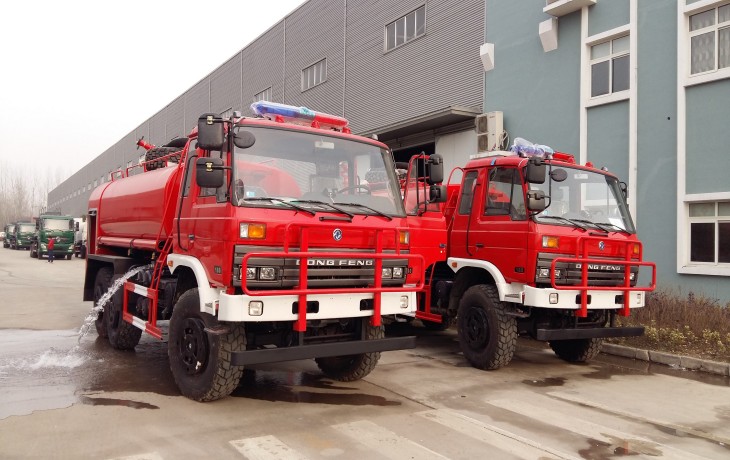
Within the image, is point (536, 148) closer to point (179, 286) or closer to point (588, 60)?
point (179, 286)

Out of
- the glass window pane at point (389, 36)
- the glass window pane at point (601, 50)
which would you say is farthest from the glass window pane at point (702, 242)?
the glass window pane at point (389, 36)

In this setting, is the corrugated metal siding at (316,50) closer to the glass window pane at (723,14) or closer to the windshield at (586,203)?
the glass window pane at (723,14)

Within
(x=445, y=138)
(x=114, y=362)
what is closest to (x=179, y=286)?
(x=114, y=362)

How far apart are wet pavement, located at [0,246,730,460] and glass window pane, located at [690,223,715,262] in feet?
13.8

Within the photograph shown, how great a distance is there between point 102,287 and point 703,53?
38.0 ft

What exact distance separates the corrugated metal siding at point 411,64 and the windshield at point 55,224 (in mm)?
20780

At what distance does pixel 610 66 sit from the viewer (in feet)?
42.1

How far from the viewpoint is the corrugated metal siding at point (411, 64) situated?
54.0 ft

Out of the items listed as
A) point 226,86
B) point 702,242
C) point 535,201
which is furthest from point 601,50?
point 226,86

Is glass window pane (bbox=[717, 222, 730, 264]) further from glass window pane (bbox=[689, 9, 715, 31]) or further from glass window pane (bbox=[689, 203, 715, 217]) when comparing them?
glass window pane (bbox=[689, 9, 715, 31])

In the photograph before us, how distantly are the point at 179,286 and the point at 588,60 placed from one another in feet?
36.2

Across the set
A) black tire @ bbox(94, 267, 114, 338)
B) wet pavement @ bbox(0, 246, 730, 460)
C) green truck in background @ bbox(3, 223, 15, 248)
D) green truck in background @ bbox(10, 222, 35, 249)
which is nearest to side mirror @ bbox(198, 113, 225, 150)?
wet pavement @ bbox(0, 246, 730, 460)

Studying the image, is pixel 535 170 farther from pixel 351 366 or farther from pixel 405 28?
pixel 405 28

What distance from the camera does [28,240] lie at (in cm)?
4497
